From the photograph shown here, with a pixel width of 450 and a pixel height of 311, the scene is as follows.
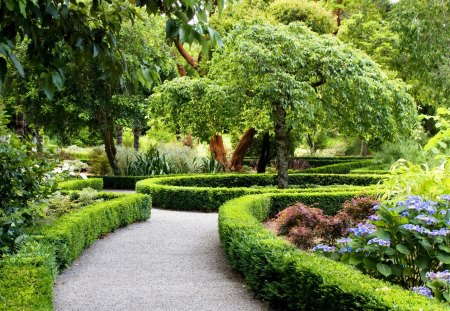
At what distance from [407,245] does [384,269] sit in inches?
11.6

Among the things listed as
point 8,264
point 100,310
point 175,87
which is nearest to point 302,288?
point 100,310

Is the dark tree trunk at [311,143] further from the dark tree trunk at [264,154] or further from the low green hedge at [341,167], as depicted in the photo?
the dark tree trunk at [264,154]

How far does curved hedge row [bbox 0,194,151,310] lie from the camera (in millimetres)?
3904

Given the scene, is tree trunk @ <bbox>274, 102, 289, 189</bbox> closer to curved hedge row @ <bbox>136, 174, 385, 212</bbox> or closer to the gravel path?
curved hedge row @ <bbox>136, 174, 385, 212</bbox>

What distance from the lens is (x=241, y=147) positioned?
18656mm

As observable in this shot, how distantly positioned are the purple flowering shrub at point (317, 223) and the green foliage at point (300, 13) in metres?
10.6

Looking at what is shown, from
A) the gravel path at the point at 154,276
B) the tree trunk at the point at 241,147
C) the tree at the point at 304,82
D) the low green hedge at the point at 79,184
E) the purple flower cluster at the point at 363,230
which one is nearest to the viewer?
the purple flower cluster at the point at 363,230

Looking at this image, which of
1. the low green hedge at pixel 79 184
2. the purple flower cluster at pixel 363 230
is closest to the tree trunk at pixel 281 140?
the low green hedge at pixel 79 184

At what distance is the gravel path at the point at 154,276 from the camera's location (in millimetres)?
4941

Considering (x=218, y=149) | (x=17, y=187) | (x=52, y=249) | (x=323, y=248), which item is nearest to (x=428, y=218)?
(x=323, y=248)

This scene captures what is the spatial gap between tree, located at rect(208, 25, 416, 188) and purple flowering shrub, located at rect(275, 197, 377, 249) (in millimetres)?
3260

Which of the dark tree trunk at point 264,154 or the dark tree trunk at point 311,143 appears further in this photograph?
the dark tree trunk at point 311,143

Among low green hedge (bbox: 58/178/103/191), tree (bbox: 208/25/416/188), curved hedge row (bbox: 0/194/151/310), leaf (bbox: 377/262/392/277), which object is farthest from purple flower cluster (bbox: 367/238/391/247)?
low green hedge (bbox: 58/178/103/191)

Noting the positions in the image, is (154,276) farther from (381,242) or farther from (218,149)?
(218,149)
